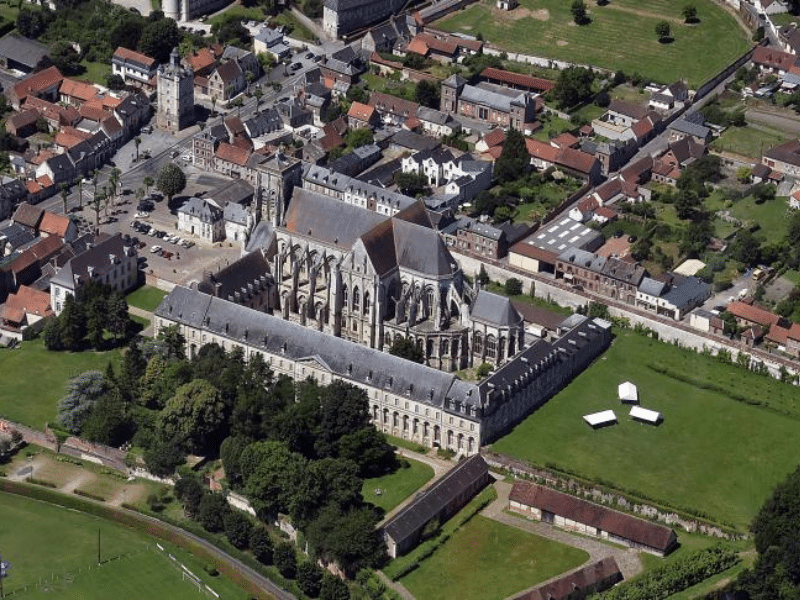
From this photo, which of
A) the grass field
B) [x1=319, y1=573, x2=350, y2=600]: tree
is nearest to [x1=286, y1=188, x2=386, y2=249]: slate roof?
the grass field

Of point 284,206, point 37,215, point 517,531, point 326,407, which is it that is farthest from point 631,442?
point 37,215

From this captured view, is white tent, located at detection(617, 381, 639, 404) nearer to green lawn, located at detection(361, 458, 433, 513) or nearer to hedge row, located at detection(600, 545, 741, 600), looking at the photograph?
green lawn, located at detection(361, 458, 433, 513)

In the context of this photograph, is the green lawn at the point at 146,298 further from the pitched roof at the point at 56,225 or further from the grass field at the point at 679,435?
the grass field at the point at 679,435

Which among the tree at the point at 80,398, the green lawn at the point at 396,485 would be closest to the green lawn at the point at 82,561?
the tree at the point at 80,398

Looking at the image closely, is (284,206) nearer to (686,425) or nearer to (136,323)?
(136,323)

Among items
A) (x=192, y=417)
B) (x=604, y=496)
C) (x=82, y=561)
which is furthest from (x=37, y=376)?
(x=604, y=496)
